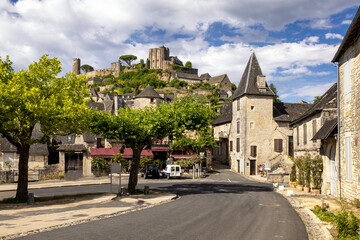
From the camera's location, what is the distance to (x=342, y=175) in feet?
61.3

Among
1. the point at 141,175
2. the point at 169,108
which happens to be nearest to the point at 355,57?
the point at 169,108

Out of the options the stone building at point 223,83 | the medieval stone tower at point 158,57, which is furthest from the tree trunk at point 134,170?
the medieval stone tower at point 158,57

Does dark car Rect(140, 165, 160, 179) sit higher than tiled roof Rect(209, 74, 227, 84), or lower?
lower

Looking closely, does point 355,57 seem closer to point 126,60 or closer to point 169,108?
point 169,108

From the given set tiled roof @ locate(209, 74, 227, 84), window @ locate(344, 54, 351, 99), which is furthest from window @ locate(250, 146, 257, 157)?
tiled roof @ locate(209, 74, 227, 84)

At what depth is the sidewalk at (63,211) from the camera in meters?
11.8

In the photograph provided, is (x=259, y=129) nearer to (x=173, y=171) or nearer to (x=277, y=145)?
(x=277, y=145)

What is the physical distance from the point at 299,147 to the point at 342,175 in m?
10.8

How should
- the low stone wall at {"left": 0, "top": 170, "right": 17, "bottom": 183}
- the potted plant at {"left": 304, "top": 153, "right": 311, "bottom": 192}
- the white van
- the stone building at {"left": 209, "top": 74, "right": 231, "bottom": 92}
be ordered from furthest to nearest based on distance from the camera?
1. the stone building at {"left": 209, "top": 74, "right": 231, "bottom": 92}
2. the white van
3. the low stone wall at {"left": 0, "top": 170, "right": 17, "bottom": 183}
4. the potted plant at {"left": 304, "top": 153, "right": 311, "bottom": 192}

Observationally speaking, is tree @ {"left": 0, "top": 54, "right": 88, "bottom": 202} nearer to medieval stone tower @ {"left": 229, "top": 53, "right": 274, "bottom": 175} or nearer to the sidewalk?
the sidewalk

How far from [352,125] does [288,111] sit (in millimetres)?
31914

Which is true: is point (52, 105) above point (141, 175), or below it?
above

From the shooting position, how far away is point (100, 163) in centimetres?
4034

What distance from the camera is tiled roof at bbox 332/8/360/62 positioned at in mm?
14827
